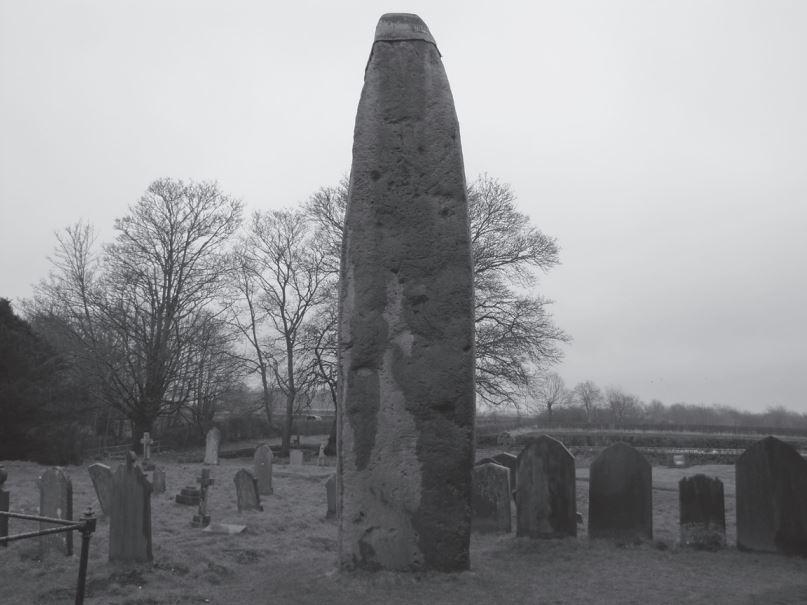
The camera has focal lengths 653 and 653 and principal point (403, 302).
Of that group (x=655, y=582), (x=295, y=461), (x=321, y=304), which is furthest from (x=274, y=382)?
(x=655, y=582)

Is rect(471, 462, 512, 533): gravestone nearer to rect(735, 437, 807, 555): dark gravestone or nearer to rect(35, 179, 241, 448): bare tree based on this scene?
rect(735, 437, 807, 555): dark gravestone

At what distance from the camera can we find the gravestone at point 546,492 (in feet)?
23.2

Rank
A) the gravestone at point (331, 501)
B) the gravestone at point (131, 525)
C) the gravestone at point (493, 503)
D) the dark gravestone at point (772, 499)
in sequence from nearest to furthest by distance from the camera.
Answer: the gravestone at point (131, 525) → the dark gravestone at point (772, 499) → the gravestone at point (493, 503) → the gravestone at point (331, 501)

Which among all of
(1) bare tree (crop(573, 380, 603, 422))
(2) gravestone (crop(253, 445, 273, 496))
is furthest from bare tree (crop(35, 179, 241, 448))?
(1) bare tree (crop(573, 380, 603, 422))

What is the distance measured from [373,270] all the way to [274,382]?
79.1ft

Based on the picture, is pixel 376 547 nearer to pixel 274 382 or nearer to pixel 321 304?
pixel 321 304

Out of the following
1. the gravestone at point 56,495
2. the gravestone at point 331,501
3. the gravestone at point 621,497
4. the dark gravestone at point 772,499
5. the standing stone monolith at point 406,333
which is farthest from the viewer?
the gravestone at point 331,501

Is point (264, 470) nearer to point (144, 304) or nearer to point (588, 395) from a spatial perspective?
point (144, 304)

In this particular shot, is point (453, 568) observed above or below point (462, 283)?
below

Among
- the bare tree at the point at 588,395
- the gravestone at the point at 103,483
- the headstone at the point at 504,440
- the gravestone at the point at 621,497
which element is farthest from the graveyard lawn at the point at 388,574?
the bare tree at the point at 588,395

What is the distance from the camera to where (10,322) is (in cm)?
1998

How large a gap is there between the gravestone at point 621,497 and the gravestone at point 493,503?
1087mm

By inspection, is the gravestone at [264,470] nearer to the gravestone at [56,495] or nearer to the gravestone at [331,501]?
the gravestone at [331,501]

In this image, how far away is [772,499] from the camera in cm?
648
